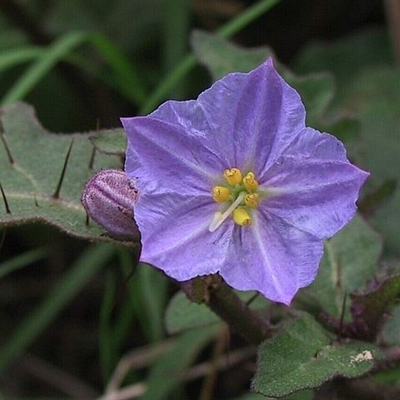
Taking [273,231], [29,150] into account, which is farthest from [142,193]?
[29,150]

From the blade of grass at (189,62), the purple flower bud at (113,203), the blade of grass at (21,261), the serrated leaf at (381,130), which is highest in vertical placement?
the purple flower bud at (113,203)

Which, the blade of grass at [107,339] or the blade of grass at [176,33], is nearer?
the blade of grass at [107,339]

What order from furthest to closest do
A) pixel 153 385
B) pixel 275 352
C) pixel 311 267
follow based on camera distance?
pixel 153 385
pixel 275 352
pixel 311 267

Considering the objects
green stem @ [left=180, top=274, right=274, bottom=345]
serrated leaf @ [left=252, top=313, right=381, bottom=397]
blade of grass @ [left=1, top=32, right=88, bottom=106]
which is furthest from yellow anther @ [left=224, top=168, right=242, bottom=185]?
blade of grass @ [left=1, top=32, right=88, bottom=106]

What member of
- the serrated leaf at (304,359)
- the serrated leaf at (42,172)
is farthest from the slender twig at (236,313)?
the serrated leaf at (42,172)

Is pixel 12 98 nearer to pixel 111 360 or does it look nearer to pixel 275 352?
pixel 111 360

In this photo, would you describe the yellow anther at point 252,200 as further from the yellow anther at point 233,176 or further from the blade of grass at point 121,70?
the blade of grass at point 121,70

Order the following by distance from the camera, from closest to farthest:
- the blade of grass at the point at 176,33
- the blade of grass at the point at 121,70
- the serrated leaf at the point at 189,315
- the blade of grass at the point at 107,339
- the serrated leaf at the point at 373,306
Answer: the serrated leaf at the point at 373,306 → the serrated leaf at the point at 189,315 → the blade of grass at the point at 107,339 → the blade of grass at the point at 121,70 → the blade of grass at the point at 176,33

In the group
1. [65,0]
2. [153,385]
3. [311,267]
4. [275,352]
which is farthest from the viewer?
[65,0]
